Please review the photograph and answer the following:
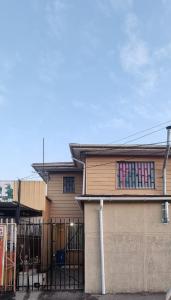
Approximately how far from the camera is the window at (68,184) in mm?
22141

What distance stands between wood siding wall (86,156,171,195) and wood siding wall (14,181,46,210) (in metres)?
3.11

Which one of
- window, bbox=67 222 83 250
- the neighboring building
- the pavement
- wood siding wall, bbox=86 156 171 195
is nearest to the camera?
the pavement

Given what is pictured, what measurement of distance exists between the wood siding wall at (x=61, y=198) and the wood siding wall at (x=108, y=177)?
15.7 feet

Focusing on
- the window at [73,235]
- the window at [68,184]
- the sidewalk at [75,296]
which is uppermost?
the window at [68,184]

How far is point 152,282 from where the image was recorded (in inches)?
473

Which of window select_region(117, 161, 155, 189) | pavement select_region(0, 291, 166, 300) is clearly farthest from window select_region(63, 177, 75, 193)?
pavement select_region(0, 291, 166, 300)

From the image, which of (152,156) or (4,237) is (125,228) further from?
(152,156)

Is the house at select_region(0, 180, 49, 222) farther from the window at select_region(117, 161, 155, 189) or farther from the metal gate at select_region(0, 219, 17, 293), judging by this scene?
the metal gate at select_region(0, 219, 17, 293)

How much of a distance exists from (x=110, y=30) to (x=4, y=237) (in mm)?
10821

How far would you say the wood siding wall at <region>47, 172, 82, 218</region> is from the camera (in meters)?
21.7

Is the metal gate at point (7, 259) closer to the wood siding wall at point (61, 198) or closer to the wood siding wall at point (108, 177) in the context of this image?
the wood siding wall at point (108, 177)

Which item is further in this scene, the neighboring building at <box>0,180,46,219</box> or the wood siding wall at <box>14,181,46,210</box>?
the wood siding wall at <box>14,181,46,210</box>

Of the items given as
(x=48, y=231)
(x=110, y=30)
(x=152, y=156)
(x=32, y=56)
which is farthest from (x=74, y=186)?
(x=110, y=30)

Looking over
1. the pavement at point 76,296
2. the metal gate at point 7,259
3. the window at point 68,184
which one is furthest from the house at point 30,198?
the pavement at point 76,296
